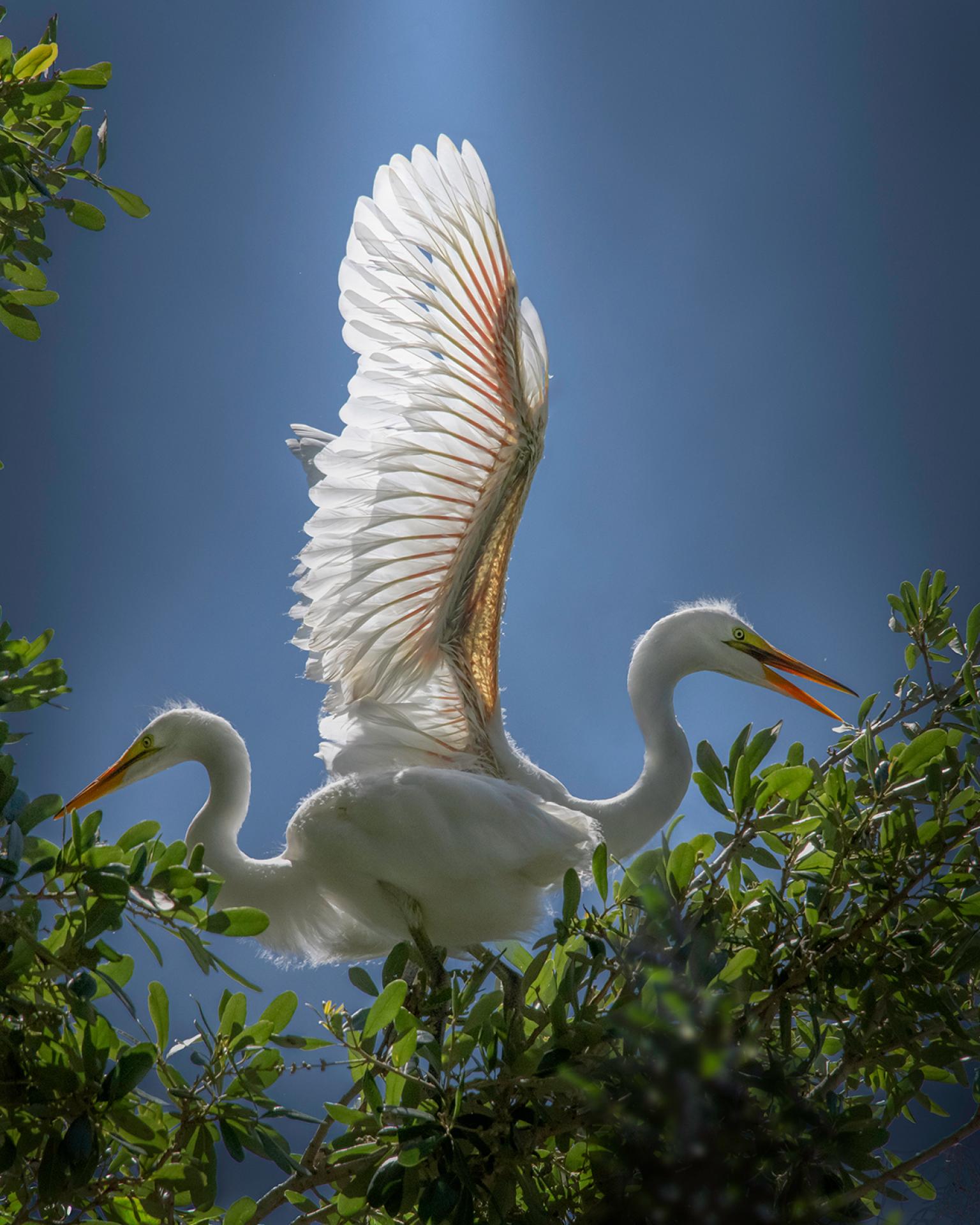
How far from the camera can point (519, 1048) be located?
576 mm

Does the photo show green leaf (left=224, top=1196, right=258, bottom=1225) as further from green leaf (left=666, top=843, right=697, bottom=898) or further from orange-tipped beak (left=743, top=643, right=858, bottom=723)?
orange-tipped beak (left=743, top=643, right=858, bottom=723)

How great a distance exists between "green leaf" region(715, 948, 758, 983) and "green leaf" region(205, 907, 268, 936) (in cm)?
22

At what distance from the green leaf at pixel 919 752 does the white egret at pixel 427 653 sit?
1.16 ft

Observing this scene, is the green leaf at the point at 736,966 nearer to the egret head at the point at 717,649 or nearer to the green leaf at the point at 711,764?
the green leaf at the point at 711,764

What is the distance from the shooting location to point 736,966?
0.49 metres

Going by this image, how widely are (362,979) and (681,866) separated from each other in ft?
0.72

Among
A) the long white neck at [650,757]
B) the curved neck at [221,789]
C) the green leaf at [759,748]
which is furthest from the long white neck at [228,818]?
the green leaf at [759,748]

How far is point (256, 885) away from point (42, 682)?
450 mm

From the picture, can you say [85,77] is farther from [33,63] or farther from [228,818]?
[228,818]

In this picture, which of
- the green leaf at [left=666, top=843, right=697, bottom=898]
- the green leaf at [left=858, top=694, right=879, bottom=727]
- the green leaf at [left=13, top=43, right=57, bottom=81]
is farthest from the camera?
the green leaf at [left=858, top=694, right=879, bottom=727]

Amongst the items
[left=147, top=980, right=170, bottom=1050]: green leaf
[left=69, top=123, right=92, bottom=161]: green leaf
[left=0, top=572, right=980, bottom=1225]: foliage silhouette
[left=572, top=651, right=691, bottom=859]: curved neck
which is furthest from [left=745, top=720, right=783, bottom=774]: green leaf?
[left=69, top=123, right=92, bottom=161]: green leaf

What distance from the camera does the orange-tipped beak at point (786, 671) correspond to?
1169 millimetres

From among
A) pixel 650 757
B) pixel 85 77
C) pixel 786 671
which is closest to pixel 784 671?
pixel 786 671

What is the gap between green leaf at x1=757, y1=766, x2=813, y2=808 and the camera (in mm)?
585
